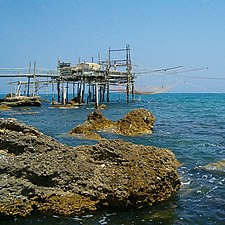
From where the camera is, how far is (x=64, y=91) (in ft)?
174

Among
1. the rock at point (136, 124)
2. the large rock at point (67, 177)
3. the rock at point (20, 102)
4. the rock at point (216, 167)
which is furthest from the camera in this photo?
the rock at point (20, 102)

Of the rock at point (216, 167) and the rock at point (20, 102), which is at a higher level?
the rock at point (20, 102)

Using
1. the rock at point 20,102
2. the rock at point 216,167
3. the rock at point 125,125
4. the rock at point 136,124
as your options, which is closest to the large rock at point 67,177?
the rock at point 216,167

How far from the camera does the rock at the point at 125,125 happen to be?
1883 centimetres

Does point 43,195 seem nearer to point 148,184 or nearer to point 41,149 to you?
point 41,149

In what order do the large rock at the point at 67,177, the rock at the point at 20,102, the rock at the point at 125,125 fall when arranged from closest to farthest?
the large rock at the point at 67,177 → the rock at the point at 125,125 → the rock at the point at 20,102

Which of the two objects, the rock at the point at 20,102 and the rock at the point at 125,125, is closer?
the rock at the point at 125,125

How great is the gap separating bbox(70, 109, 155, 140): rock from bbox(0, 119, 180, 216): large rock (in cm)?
1055

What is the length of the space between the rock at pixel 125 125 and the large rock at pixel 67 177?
10.6 meters

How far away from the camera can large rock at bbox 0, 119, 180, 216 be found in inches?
262

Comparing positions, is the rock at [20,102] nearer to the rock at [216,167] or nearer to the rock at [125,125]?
the rock at [125,125]

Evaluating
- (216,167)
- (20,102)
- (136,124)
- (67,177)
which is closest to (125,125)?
(136,124)

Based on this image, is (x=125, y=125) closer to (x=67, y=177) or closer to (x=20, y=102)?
(x=67, y=177)

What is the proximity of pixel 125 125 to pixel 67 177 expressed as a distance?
501 inches
